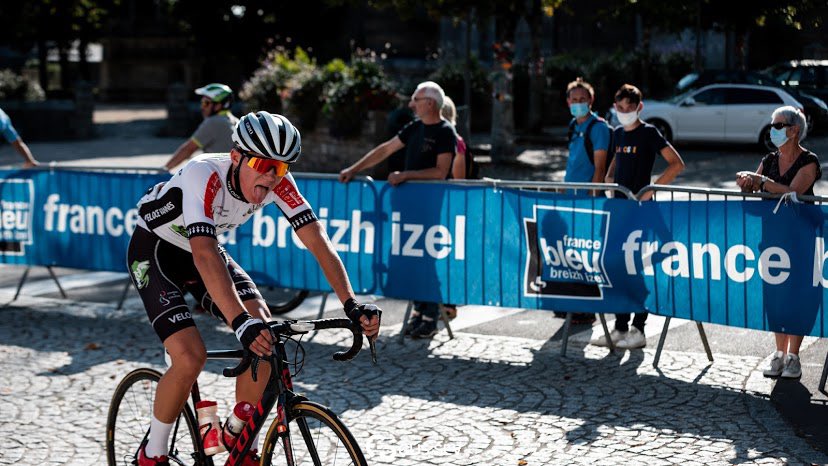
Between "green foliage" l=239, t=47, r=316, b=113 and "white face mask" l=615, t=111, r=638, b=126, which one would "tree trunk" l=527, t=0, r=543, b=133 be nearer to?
"green foliage" l=239, t=47, r=316, b=113

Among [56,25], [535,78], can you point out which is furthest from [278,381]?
[56,25]

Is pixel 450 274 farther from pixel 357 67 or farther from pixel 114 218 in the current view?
pixel 357 67

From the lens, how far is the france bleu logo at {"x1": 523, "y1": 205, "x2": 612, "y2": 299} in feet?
26.7

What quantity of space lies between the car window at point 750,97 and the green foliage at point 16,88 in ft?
71.3

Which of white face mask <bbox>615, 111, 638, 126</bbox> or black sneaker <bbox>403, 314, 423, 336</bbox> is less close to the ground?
white face mask <bbox>615, 111, 638, 126</bbox>

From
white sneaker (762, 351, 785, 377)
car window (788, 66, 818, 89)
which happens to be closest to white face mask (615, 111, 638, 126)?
white sneaker (762, 351, 785, 377)

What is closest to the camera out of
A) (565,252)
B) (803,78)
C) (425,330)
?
(565,252)

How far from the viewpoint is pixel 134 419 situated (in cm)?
539

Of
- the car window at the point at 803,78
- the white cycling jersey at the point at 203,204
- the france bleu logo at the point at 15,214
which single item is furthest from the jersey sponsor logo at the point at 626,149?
the car window at the point at 803,78

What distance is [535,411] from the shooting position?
6934 mm

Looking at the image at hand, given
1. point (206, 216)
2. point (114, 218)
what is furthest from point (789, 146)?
point (114, 218)

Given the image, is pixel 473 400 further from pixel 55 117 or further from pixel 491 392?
pixel 55 117

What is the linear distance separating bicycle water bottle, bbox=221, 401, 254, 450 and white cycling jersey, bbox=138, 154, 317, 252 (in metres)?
0.72

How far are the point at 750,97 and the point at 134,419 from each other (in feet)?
69.2
